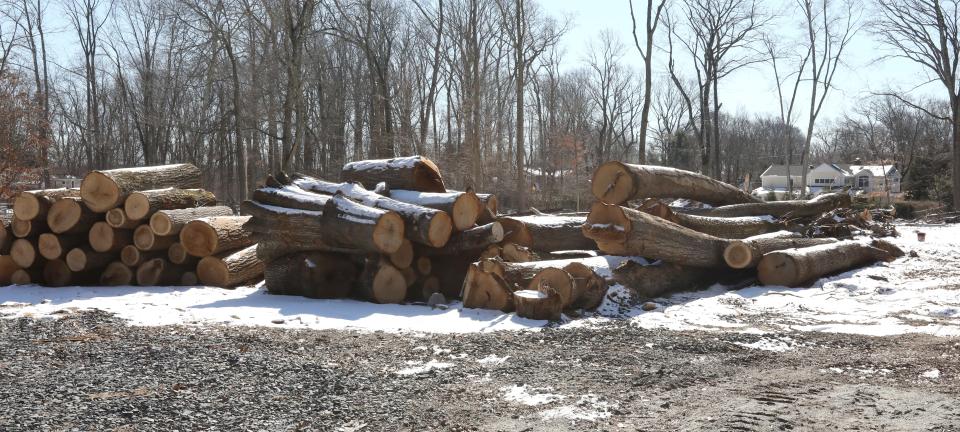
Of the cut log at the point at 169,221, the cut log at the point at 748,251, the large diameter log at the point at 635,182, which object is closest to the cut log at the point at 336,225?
the cut log at the point at 169,221

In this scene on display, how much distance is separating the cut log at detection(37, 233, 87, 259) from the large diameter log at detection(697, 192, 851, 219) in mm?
9535

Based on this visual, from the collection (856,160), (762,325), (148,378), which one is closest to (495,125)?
(762,325)

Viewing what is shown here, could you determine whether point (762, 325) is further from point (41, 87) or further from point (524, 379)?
point (41, 87)

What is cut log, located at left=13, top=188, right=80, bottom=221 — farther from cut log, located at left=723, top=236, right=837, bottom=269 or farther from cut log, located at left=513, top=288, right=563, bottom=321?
cut log, located at left=723, top=236, right=837, bottom=269

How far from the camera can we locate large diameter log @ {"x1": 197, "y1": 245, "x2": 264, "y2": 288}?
10.3 m

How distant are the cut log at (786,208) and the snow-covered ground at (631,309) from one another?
2.66 meters

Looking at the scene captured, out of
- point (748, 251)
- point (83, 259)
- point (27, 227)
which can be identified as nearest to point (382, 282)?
point (83, 259)

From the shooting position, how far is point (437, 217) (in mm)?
8961

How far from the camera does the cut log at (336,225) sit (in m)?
8.80

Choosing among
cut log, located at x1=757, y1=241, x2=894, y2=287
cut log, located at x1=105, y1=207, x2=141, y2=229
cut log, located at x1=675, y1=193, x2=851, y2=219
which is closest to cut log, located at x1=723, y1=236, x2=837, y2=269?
cut log, located at x1=757, y1=241, x2=894, y2=287

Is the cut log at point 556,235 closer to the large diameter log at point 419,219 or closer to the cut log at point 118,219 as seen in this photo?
the large diameter log at point 419,219

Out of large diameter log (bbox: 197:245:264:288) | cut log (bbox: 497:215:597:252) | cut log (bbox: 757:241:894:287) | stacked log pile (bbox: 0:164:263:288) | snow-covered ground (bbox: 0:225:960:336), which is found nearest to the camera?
snow-covered ground (bbox: 0:225:960:336)

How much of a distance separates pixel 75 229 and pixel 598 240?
7082mm

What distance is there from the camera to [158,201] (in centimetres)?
1062
